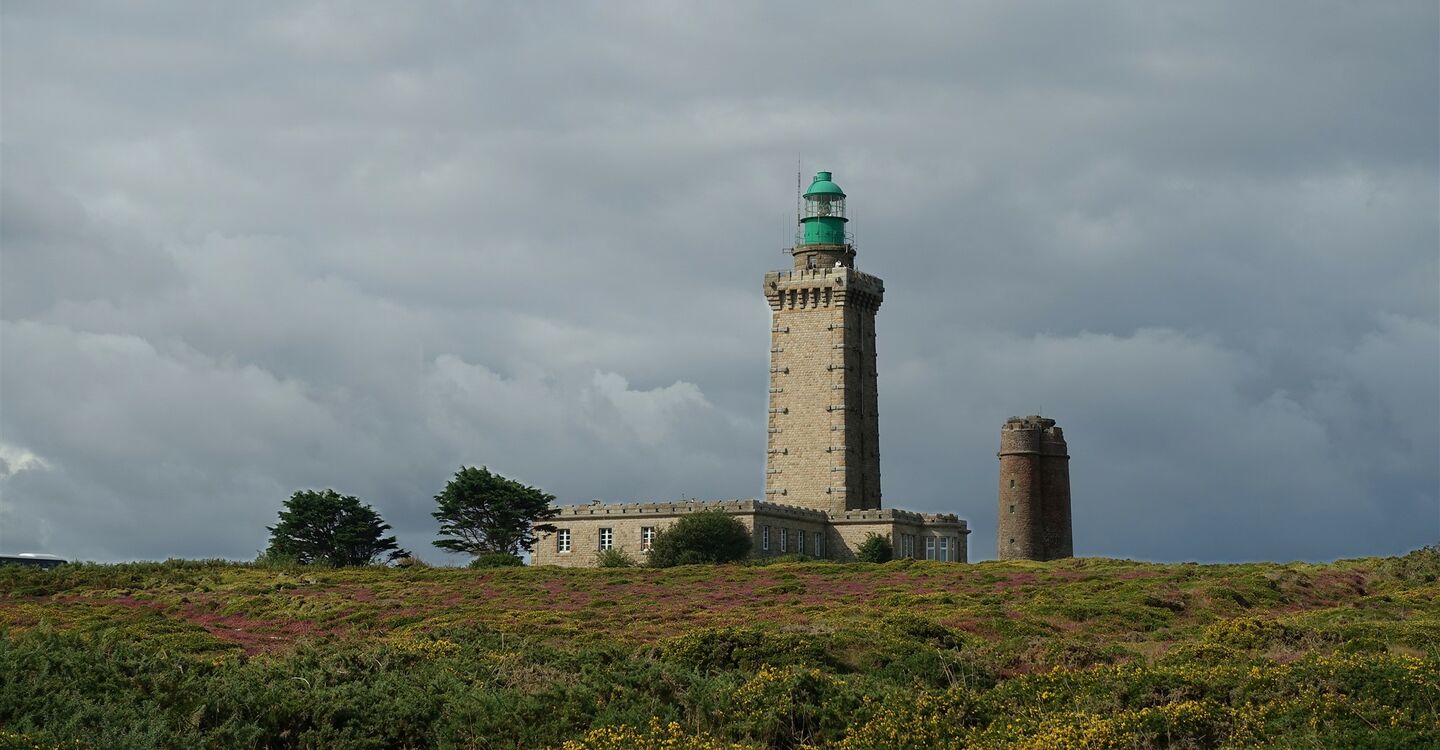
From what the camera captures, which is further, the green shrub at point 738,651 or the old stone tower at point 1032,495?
the old stone tower at point 1032,495

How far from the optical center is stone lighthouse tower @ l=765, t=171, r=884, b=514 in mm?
81812

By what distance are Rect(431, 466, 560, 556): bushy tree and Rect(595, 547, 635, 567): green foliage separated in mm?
3657

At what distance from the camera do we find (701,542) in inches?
2869

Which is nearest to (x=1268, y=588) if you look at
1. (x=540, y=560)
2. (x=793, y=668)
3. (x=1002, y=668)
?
(x=1002, y=668)

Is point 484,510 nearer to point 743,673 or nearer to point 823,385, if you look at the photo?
point 823,385

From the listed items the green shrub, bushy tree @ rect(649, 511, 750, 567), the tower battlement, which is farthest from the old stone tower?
the green shrub

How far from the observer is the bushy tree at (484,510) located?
251 feet

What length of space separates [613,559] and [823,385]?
1523cm

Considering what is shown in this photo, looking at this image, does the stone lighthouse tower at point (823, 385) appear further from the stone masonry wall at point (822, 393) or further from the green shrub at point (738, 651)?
the green shrub at point (738, 651)

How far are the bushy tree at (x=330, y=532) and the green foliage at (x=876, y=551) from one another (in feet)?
70.0

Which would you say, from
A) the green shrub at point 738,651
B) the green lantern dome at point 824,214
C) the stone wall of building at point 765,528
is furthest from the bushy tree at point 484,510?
the green shrub at point 738,651

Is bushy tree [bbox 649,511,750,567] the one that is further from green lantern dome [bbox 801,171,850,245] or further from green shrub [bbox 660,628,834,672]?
green shrub [bbox 660,628,834,672]

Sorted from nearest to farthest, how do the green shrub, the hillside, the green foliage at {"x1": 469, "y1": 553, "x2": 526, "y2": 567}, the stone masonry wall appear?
the hillside < the green shrub < the green foliage at {"x1": 469, "y1": 553, "x2": 526, "y2": 567} < the stone masonry wall

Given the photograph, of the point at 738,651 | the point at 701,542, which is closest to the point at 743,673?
the point at 738,651
